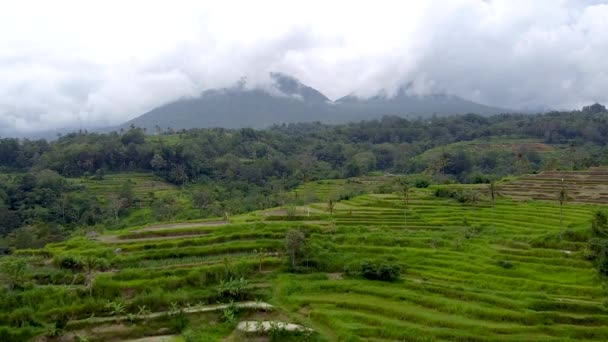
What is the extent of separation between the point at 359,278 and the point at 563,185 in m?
35.5

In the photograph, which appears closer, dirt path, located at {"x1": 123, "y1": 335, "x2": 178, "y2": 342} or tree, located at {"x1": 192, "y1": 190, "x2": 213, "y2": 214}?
dirt path, located at {"x1": 123, "y1": 335, "x2": 178, "y2": 342}

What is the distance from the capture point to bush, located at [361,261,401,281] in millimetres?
30609

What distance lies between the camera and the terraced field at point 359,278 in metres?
25.1

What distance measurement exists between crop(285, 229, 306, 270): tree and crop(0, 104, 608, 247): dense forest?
26262 millimetres

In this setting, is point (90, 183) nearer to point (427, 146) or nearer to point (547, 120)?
point (427, 146)

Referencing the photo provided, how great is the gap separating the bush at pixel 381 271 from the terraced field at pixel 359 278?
527 millimetres

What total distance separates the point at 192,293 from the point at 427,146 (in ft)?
333

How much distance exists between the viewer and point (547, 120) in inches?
5002

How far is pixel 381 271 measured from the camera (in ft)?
101

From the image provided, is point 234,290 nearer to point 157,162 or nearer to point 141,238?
point 141,238

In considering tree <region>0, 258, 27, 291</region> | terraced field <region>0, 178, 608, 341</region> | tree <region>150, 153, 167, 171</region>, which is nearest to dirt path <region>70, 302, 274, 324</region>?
terraced field <region>0, 178, 608, 341</region>

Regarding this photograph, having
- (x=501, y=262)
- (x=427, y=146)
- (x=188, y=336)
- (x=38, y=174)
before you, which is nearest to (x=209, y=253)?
(x=188, y=336)

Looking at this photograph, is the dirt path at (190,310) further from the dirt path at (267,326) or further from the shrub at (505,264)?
the shrub at (505,264)

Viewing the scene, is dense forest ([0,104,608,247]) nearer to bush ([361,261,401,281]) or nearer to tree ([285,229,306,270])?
tree ([285,229,306,270])
